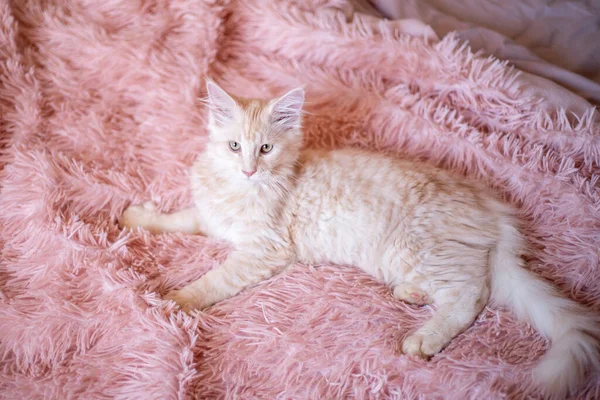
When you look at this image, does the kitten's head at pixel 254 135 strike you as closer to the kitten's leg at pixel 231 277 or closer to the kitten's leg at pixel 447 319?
the kitten's leg at pixel 231 277

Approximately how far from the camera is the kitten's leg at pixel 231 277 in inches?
49.3

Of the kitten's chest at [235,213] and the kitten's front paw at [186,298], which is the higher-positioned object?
the kitten's chest at [235,213]

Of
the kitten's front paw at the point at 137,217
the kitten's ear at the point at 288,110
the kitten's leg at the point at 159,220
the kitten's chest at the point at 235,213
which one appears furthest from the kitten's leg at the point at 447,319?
the kitten's front paw at the point at 137,217

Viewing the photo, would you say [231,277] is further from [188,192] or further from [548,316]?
[548,316]

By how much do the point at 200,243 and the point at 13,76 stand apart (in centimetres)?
88

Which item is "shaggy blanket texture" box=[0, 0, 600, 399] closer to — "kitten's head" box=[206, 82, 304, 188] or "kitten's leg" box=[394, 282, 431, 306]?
"kitten's leg" box=[394, 282, 431, 306]

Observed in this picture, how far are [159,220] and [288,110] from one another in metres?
0.59

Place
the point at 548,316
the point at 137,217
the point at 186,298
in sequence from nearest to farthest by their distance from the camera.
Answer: the point at 548,316, the point at 186,298, the point at 137,217

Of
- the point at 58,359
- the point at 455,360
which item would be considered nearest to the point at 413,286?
the point at 455,360

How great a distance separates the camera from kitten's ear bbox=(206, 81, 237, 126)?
4.30 feet

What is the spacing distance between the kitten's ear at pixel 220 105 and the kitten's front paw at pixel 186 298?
0.53 metres

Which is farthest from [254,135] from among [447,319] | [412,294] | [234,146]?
[447,319]

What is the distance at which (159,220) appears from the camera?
152 cm

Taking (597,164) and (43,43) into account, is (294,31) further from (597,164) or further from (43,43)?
(597,164)
